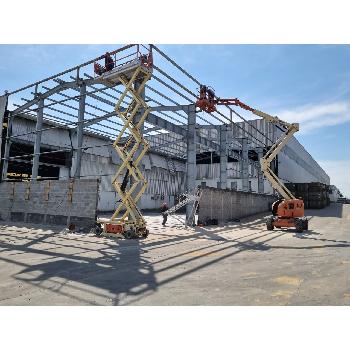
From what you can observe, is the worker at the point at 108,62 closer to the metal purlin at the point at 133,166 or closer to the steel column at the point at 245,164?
the metal purlin at the point at 133,166

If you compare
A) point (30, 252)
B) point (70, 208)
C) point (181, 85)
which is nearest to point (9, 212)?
point (70, 208)

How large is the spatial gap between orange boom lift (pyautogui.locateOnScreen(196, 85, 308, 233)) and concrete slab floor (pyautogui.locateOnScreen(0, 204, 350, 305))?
13.0ft

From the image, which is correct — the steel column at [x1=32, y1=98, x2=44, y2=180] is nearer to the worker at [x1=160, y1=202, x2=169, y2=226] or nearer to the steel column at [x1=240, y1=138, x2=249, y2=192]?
the worker at [x1=160, y1=202, x2=169, y2=226]

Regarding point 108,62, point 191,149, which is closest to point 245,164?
point 191,149

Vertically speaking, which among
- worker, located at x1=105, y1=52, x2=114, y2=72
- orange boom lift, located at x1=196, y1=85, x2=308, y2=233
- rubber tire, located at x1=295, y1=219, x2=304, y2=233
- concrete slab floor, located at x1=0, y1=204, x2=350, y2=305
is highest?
worker, located at x1=105, y1=52, x2=114, y2=72

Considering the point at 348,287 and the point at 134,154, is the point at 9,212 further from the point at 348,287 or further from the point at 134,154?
the point at 348,287

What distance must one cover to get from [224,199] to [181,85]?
9.18 metres

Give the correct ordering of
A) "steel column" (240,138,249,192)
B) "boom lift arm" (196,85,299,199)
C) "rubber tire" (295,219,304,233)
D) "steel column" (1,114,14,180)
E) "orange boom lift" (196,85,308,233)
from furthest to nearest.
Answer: "steel column" (240,138,249,192) < "steel column" (1,114,14,180) < "boom lift arm" (196,85,299,199) < "orange boom lift" (196,85,308,233) < "rubber tire" (295,219,304,233)

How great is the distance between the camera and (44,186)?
19.6 m

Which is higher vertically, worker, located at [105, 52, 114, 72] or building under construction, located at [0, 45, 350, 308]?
worker, located at [105, 52, 114, 72]

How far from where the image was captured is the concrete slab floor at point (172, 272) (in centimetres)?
545

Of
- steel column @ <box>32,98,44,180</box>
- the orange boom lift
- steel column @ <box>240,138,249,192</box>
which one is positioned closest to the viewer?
the orange boom lift

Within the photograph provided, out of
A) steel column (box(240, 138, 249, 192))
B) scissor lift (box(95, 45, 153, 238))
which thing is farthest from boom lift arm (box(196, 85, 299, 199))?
steel column (box(240, 138, 249, 192))

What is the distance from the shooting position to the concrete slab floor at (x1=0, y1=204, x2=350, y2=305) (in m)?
5.45
